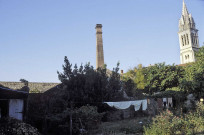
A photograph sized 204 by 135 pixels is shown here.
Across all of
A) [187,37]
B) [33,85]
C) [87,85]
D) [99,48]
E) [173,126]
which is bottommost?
[173,126]

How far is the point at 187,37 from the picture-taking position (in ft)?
232


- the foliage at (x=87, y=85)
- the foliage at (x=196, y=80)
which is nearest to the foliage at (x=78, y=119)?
the foliage at (x=87, y=85)

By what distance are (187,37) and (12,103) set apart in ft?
232

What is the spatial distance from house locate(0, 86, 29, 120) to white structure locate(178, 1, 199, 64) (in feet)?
217

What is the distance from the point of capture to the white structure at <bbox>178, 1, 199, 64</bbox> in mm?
69562

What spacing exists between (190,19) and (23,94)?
71.0m

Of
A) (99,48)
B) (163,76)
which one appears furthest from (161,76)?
(99,48)

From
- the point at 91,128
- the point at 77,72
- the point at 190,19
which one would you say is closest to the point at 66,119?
the point at 91,128

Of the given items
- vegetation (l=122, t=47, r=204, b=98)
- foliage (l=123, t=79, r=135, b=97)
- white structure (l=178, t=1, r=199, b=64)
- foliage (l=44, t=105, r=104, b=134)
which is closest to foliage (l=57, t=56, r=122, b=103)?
foliage (l=44, t=105, r=104, b=134)

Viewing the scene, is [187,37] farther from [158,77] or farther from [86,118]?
[86,118]

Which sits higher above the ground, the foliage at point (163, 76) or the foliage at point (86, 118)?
the foliage at point (163, 76)

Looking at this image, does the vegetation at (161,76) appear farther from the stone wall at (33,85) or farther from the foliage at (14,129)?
the foliage at (14,129)

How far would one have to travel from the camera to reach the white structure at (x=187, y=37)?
69.6m

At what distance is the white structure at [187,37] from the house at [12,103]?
217 ft
